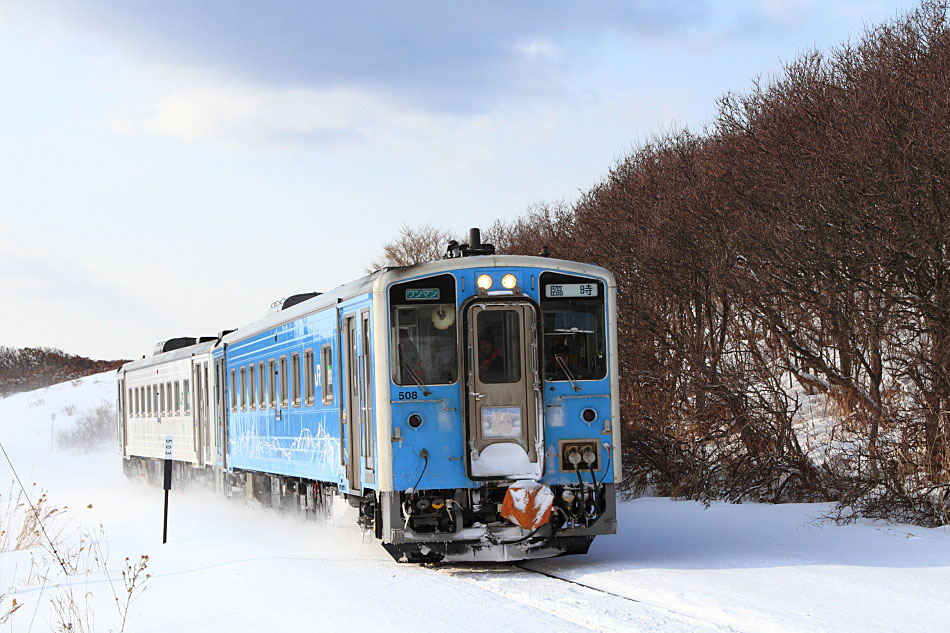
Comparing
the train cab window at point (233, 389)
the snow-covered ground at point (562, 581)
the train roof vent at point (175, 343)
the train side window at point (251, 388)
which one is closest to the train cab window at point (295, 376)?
the snow-covered ground at point (562, 581)

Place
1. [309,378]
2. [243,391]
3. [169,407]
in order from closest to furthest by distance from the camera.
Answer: [309,378] → [243,391] → [169,407]

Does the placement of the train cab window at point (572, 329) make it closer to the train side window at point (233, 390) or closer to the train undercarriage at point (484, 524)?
the train undercarriage at point (484, 524)

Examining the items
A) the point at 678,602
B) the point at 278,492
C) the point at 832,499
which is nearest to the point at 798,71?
the point at 832,499

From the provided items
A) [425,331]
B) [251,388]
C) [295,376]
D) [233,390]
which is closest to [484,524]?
[425,331]

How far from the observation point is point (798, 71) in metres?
21.8

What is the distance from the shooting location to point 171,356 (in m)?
26.1

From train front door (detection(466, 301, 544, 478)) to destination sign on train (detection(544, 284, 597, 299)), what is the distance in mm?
254

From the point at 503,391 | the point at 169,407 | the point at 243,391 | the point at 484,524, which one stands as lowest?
the point at 484,524

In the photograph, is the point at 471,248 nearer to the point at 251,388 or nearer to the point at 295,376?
the point at 295,376

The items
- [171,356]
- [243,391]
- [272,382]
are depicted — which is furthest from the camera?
[171,356]

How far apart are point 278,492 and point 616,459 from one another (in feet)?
24.7

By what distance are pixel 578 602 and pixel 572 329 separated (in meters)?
3.34

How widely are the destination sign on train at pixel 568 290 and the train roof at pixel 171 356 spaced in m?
11.6

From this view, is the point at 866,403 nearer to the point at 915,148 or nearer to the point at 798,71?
the point at 915,148
